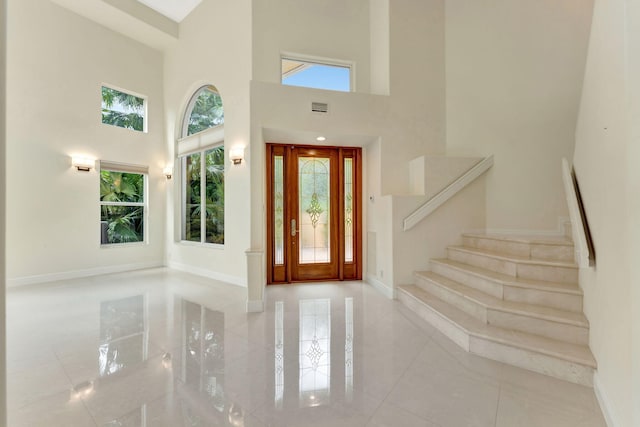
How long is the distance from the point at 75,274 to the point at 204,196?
283 centimetres

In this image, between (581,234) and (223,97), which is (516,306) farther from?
(223,97)

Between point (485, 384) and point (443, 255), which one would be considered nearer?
point (485, 384)

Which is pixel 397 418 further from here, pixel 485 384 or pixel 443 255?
pixel 443 255

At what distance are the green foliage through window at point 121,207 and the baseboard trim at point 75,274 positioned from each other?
57 cm

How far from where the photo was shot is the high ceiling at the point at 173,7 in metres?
5.62

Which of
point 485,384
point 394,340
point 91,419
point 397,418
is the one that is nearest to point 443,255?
point 394,340

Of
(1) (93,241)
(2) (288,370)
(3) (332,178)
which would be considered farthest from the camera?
(1) (93,241)

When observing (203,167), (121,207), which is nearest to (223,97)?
(203,167)

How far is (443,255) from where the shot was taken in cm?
408

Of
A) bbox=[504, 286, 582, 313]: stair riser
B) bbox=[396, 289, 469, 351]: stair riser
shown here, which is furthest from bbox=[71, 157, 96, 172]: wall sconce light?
bbox=[504, 286, 582, 313]: stair riser

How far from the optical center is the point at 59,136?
511 centimetres

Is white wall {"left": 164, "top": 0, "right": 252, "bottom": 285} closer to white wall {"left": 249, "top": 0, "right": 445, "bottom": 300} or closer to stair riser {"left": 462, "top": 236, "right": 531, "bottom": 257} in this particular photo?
white wall {"left": 249, "top": 0, "right": 445, "bottom": 300}

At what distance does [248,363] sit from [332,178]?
348cm

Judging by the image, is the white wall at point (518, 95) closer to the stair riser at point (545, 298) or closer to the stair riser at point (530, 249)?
the stair riser at point (530, 249)
